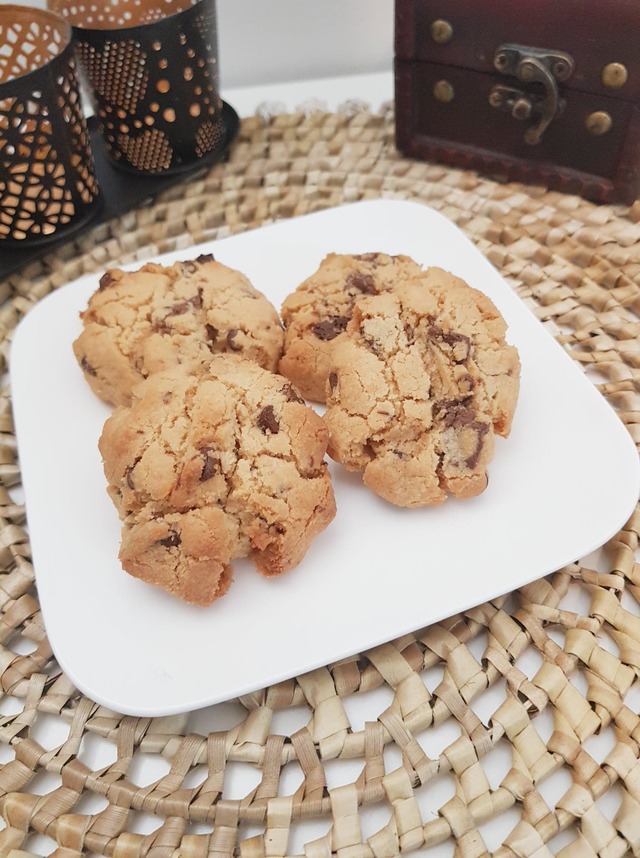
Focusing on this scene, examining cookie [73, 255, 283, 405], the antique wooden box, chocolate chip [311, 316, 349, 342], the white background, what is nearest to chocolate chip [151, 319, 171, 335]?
cookie [73, 255, 283, 405]

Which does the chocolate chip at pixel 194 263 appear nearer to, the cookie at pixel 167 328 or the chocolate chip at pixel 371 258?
the cookie at pixel 167 328

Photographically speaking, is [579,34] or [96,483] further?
[579,34]

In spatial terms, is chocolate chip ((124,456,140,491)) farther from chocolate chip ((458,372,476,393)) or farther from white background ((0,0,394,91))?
white background ((0,0,394,91))

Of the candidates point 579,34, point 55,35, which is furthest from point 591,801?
point 55,35

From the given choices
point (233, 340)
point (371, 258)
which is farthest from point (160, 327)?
point (371, 258)

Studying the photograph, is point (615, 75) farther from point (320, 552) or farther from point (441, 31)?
point (320, 552)

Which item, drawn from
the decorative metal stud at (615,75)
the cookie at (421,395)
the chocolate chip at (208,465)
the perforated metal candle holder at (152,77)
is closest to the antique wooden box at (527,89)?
the decorative metal stud at (615,75)

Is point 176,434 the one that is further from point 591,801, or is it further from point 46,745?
point 591,801
